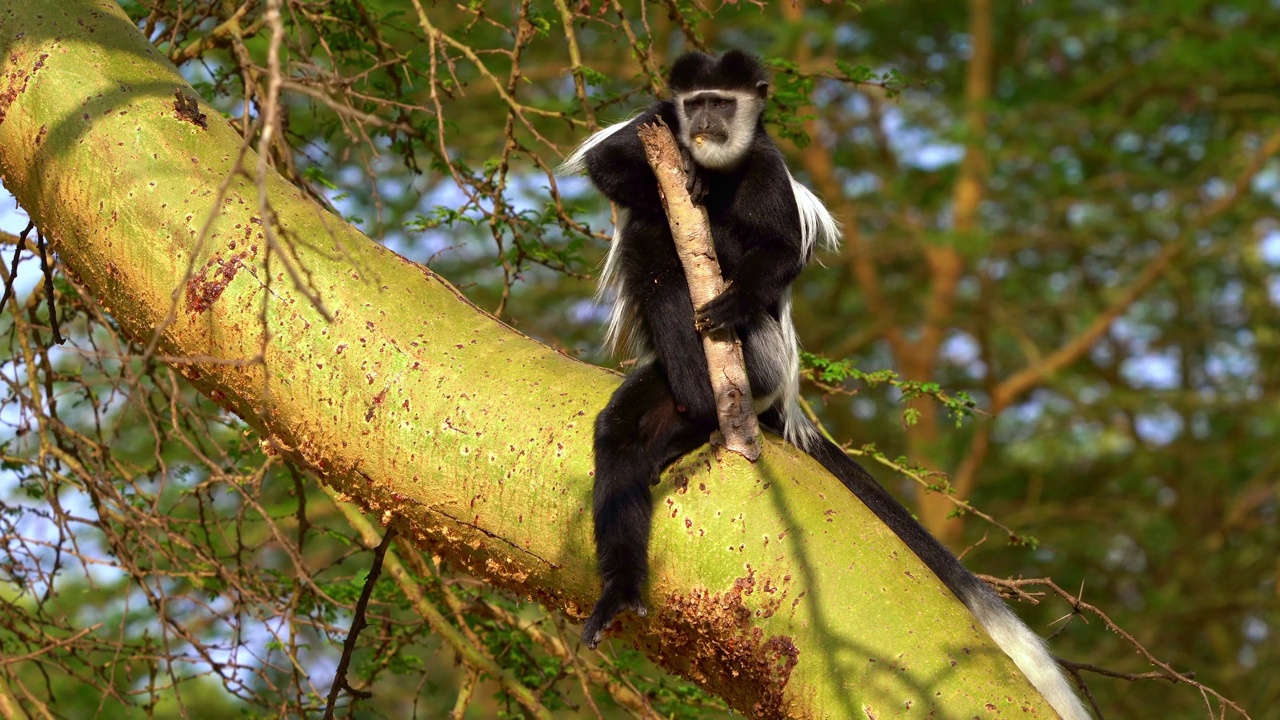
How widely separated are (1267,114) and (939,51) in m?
2.21

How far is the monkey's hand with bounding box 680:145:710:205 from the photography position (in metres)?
2.49

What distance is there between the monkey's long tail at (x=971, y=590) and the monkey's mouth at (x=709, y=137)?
754 millimetres

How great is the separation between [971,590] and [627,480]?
867 mm

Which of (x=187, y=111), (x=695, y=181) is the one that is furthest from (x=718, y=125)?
(x=187, y=111)

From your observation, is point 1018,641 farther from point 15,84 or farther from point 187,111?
point 15,84

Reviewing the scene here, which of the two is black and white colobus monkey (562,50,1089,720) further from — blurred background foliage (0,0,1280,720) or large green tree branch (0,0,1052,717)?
blurred background foliage (0,0,1280,720)

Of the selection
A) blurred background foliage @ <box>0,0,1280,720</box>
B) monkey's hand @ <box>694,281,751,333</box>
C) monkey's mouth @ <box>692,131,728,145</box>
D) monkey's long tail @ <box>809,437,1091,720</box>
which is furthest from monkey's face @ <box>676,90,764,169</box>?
blurred background foliage @ <box>0,0,1280,720</box>

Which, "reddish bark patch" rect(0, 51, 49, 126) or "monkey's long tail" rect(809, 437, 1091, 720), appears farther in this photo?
"monkey's long tail" rect(809, 437, 1091, 720)

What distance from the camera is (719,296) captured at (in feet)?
6.97

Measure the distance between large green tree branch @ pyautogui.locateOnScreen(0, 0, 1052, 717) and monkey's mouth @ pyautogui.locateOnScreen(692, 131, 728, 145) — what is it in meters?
0.66

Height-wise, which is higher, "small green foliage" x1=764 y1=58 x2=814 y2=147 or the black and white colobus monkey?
"small green foliage" x1=764 y1=58 x2=814 y2=147

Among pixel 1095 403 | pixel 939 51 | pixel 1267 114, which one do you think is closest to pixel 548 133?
pixel 939 51

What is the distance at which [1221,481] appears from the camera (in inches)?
279

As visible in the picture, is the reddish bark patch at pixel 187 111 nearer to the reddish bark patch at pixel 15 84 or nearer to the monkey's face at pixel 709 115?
the reddish bark patch at pixel 15 84
